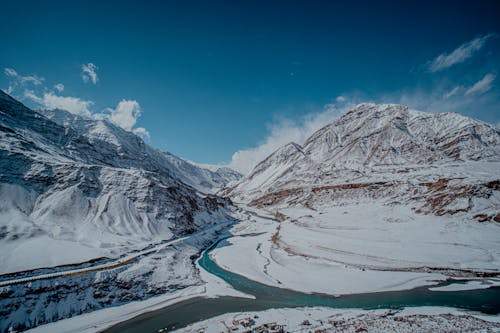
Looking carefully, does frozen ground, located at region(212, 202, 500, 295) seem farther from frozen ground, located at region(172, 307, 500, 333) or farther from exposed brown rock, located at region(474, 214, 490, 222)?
frozen ground, located at region(172, 307, 500, 333)

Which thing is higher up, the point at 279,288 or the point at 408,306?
the point at 408,306

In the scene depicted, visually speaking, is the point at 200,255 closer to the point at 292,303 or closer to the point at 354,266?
the point at 292,303

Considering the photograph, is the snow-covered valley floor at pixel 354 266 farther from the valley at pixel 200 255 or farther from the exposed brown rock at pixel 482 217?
the exposed brown rock at pixel 482 217

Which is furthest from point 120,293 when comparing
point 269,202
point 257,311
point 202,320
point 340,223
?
point 269,202

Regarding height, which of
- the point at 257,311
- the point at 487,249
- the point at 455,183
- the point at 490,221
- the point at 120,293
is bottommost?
the point at 120,293

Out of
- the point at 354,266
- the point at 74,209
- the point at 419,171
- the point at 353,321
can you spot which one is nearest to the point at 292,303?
the point at 353,321

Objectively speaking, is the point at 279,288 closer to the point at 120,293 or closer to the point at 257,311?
the point at 257,311

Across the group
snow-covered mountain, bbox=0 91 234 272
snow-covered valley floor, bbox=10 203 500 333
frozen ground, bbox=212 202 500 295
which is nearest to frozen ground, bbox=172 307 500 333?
snow-covered valley floor, bbox=10 203 500 333
